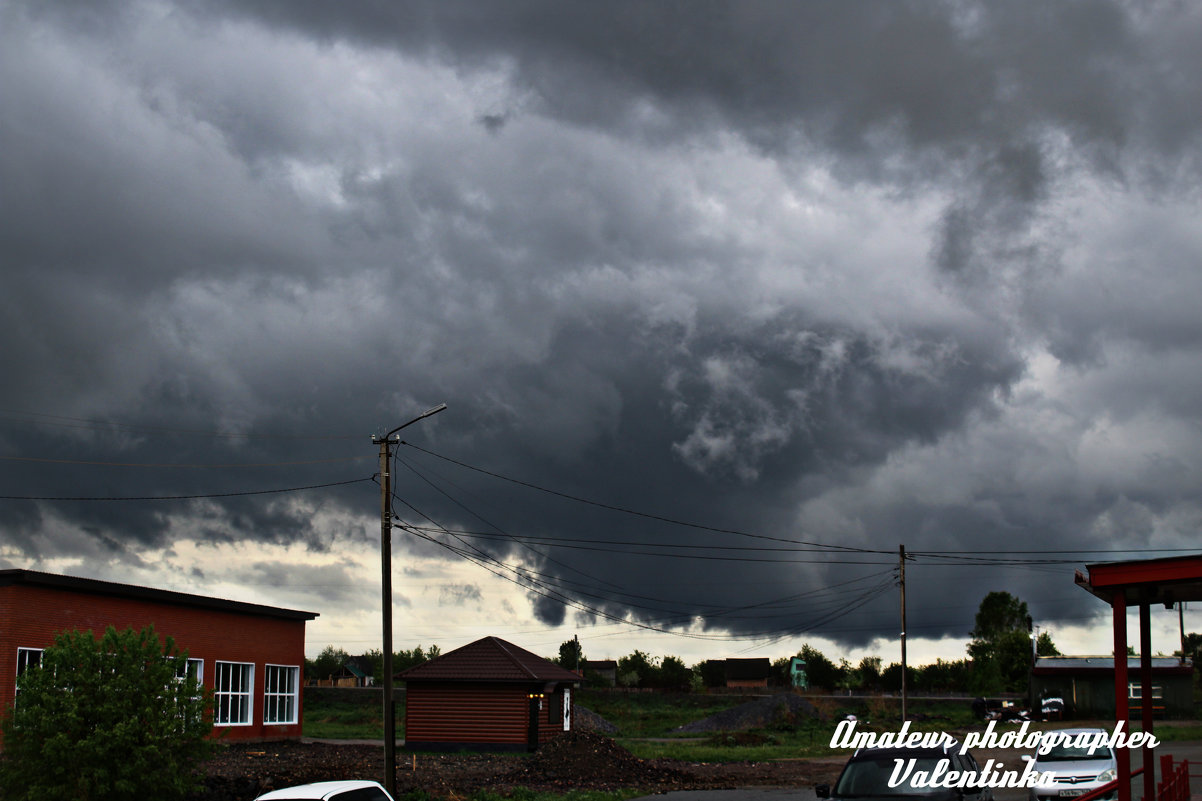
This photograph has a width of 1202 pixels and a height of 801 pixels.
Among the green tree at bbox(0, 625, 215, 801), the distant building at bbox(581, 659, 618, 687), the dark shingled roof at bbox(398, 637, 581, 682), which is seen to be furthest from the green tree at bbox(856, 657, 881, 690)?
the green tree at bbox(0, 625, 215, 801)

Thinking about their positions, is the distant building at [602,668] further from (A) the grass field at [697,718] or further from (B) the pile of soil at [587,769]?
(B) the pile of soil at [587,769]

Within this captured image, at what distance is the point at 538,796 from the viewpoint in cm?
2786

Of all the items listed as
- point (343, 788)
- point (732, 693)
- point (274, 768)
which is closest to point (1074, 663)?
point (732, 693)

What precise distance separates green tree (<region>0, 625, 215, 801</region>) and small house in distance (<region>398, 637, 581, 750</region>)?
991 inches

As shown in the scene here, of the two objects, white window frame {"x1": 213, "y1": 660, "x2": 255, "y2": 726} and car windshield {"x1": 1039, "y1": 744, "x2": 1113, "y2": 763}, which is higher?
car windshield {"x1": 1039, "y1": 744, "x2": 1113, "y2": 763}

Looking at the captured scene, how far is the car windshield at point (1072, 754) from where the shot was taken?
21109 millimetres

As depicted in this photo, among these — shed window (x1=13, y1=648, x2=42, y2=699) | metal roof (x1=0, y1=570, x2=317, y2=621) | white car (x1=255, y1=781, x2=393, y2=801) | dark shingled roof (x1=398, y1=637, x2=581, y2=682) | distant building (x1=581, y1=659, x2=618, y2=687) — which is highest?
metal roof (x1=0, y1=570, x2=317, y2=621)

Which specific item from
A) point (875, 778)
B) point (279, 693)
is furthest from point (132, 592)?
point (875, 778)

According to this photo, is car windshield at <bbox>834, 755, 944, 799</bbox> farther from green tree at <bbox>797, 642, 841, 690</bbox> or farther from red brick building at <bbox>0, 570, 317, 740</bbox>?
green tree at <bbox>797, 642, 841, 690</bbox>

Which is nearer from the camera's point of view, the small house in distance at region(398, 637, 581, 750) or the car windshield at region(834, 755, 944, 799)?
the car windshield at region(834, 755, 944, 799)

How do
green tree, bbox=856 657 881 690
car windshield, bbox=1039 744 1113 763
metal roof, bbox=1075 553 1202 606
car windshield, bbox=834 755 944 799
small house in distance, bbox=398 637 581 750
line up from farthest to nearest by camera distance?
1. green tree, bbox=856 657 881 690
2. small house in distance, bbox=398 637 581 750
3. car windshield, bbox=1039 744 1113 763
4. car windshield, bbox=834 755 944 799
5. metal roof, bbox=1075 553 1202 606

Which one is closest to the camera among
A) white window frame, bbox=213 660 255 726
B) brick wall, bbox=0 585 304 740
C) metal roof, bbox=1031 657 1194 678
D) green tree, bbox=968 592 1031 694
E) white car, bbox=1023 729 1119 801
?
white car, bbox=1023 729 1119 801

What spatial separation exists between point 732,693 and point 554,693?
65877 mm

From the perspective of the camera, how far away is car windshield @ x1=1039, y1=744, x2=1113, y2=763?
21109 mm
